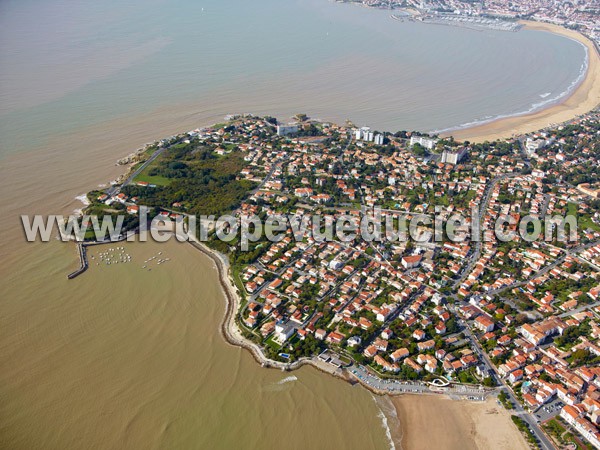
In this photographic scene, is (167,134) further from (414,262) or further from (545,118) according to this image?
(545,118)

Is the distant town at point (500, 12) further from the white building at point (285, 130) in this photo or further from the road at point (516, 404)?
the road at point (516, 404)

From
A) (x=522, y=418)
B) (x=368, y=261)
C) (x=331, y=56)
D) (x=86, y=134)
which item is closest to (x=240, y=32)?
(x=331, y=56)

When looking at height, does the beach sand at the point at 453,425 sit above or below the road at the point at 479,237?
below

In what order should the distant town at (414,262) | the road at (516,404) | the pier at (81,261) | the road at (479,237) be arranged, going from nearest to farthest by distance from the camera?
the road at (516,404), the distant town at (414,262), the pier at (81,261), the road at (479,237)

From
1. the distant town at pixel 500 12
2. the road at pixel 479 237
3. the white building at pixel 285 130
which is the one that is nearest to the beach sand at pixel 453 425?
the road at pixel 479 237

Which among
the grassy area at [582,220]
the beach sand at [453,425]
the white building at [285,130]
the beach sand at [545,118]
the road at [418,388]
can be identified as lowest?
the beach sand at [453,425]

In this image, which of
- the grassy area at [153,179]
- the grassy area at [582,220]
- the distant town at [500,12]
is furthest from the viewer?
the distant town at [500,12]
